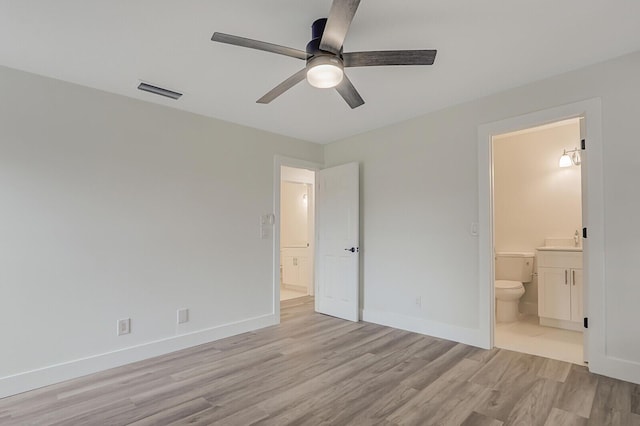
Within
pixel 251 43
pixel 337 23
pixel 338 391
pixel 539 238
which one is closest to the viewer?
pixel 337 23

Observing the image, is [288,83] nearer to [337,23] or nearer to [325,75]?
[325,75]

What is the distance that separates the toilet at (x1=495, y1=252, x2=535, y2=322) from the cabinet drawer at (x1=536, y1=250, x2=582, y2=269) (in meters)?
0.43

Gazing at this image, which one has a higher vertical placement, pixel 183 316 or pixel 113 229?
pixel 113 229

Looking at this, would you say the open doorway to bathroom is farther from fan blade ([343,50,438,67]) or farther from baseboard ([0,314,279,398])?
fan blade ([343,50,438,67])

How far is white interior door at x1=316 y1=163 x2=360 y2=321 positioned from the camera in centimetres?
434

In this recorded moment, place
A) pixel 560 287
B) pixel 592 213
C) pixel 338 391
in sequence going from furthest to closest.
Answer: pixel 560 287 < pixel 592 213 < pixel 338 391

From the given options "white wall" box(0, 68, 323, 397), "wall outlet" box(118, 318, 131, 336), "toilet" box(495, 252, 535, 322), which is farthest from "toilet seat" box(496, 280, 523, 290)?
"wall outlet" box(118, 318, 131, 336)

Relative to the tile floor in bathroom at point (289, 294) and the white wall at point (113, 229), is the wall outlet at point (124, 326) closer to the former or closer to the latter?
the white wall at point (113, 229)

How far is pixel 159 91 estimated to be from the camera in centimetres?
302

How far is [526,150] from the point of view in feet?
14.8

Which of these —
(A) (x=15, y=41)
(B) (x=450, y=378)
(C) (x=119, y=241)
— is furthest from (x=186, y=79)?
(B) (x=450, y=378)

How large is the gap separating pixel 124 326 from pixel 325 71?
282 cm

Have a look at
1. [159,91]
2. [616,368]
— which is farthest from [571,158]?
[159,91]

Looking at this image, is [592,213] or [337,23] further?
[592,213]
